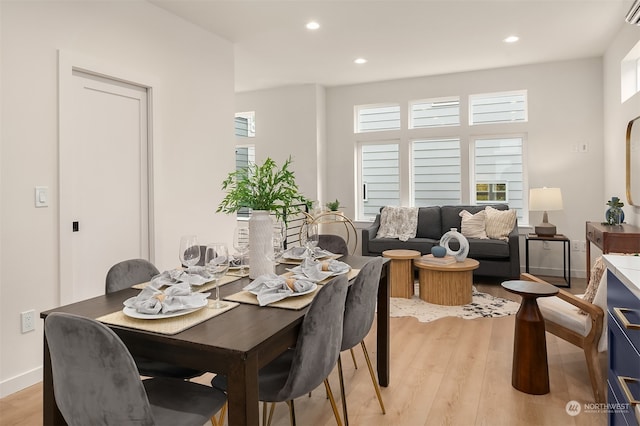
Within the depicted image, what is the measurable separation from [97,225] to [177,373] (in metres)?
1.79

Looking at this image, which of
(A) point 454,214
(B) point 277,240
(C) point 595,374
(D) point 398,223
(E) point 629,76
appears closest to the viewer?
(B) point 277,240

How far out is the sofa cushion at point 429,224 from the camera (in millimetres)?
5771

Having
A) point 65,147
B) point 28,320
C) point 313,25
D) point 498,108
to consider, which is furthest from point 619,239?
point 28,320

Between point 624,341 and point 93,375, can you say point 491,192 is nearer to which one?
point 624,341

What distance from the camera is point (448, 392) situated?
8.02 ft

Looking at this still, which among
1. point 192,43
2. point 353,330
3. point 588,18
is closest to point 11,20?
point 192,43

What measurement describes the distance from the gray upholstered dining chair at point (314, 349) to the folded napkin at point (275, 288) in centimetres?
19

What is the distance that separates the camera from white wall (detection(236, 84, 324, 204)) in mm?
6578

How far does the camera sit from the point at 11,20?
8.36 feet

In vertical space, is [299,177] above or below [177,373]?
above

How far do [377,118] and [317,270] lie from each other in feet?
16.5

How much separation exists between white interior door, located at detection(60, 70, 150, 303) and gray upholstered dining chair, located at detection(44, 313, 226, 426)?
73.8 inches

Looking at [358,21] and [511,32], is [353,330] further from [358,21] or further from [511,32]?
[511,32]

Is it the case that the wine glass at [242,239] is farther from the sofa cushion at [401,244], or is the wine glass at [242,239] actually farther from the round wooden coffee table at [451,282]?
the sofa cushion at [401,244]
